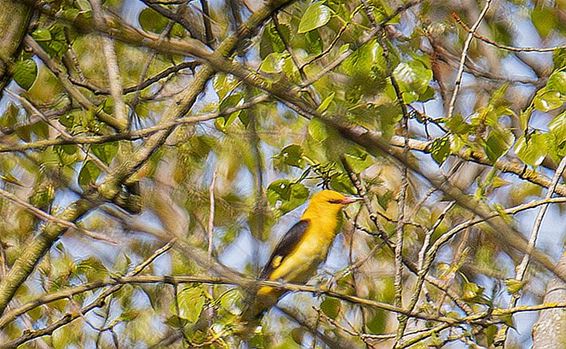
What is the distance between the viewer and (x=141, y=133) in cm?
253

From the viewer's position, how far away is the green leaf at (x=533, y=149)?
2617mm

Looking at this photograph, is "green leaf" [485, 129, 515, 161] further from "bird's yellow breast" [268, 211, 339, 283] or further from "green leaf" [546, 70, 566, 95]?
"bird's yellow breast" [268, 211, 339, 283]

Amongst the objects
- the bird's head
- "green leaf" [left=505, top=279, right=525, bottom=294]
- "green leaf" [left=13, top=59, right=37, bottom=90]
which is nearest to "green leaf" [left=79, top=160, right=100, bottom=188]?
"green leaf" [left=13, top=59, right=37, bottom=90]

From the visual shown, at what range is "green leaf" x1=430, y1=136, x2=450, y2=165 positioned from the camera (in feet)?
9.13

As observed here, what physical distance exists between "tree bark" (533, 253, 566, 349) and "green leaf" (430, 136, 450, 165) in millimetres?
441

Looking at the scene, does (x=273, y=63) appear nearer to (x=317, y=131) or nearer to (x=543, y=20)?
(x=317, y=131)

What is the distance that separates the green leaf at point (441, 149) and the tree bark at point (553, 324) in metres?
0.44

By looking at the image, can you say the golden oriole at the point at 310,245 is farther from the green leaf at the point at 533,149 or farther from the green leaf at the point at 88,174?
the green leaf at the point at 533,149

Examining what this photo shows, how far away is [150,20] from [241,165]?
67 centimetres

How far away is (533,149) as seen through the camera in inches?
104

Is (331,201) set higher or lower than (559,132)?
higher

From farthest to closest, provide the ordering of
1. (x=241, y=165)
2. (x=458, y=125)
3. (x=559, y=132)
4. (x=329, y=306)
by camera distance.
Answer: (x=241, y=165) → (x=329, y=306) → (x=458, y=125) → (x=559, y=132)

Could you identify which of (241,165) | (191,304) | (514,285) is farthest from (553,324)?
(241,165)

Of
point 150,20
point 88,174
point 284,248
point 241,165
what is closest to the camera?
point 88,174
